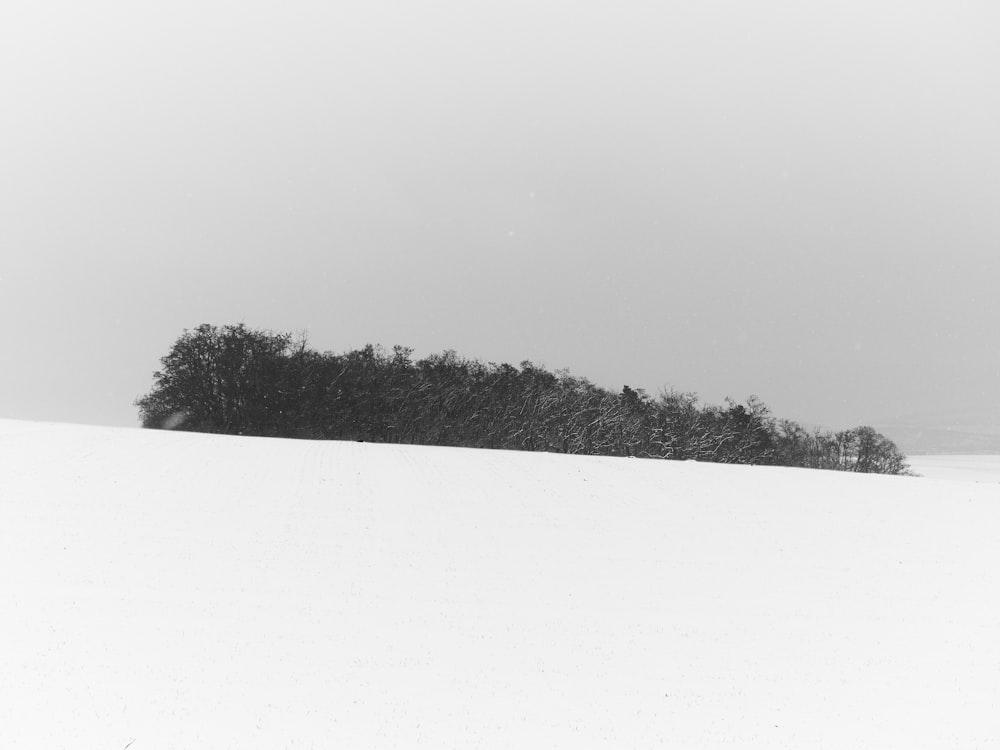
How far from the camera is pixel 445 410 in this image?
7088 centimetres

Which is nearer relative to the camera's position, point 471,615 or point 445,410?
point 471,615

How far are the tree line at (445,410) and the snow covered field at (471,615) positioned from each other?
35419mm

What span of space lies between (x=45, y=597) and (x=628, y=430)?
6186cm

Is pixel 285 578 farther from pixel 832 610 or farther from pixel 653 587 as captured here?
pixel 832 610

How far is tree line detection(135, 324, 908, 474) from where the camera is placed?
199ft

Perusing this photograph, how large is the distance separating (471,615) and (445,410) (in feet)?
188

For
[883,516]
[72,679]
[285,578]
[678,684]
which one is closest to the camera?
[72,679]

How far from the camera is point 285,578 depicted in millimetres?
14992

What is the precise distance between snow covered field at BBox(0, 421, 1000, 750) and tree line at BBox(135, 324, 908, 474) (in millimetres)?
35419

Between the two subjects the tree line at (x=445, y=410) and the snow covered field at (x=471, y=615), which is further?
the tree line at (x=445, y=410)

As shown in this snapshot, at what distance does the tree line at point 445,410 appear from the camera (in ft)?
199

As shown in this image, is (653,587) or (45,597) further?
(653,587)

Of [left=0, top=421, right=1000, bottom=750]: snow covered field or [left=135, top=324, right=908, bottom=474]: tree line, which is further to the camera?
[left=135, top=324, right=908, bottom=474]: tree line

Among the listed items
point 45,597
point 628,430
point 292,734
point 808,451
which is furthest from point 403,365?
point 292,734
